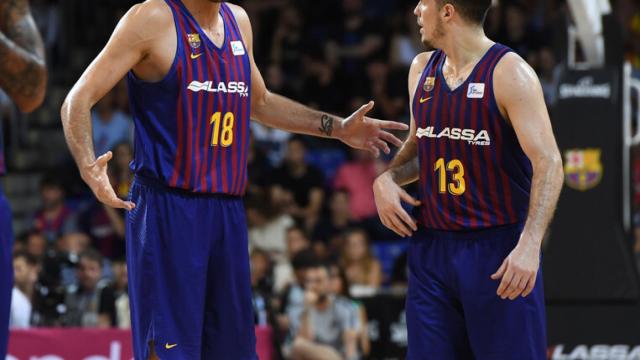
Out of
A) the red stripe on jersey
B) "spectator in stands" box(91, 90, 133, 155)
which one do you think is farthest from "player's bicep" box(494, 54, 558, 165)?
"spectator in stands" box(91, 90, 133, 155)

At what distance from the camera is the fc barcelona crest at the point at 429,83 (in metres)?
5.65

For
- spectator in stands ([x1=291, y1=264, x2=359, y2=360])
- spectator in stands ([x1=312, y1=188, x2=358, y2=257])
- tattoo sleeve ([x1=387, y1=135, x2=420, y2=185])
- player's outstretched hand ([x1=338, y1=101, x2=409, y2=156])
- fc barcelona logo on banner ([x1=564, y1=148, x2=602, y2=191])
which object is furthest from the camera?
spectator in stands ([x1=312, y1=188, x2=358, y2=257])

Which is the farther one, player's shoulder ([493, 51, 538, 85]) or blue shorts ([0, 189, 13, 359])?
player's shoulder ([493, 51, 538, 85])

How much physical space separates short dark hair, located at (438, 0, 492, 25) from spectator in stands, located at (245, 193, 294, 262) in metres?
7.07

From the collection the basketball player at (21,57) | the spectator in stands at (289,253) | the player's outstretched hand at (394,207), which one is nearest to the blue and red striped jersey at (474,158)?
the player's outstretched hand at (394,207)

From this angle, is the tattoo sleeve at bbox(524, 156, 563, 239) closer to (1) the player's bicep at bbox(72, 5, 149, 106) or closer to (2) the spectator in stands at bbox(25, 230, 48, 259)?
(1) the player's bicep at bbox(72, 5, 149, 106)

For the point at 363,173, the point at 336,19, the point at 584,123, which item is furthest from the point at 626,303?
the point at 336,19

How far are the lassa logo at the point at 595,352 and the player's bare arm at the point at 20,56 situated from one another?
197 inches

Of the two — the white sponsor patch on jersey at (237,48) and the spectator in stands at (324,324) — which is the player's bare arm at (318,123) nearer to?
the white sponsor patch on jersey at (237,48)

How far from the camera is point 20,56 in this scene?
4.85m

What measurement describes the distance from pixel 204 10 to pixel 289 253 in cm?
679

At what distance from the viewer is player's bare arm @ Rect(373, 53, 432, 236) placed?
→ 5.61m

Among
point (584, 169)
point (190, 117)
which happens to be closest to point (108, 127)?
point (584, 169)

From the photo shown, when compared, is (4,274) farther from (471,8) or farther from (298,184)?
(298,184)
